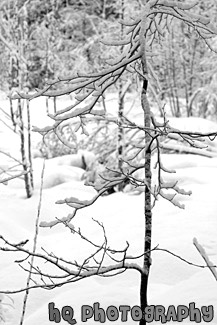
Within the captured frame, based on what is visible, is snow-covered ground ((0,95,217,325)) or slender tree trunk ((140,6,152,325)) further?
snow-covered ground ((0,95,217,325))

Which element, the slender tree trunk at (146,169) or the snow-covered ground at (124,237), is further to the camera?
the snow-covered ground at (124,237)

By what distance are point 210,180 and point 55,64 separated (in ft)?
39.6

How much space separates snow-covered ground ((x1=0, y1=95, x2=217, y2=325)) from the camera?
3.04 m

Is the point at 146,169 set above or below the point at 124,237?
below

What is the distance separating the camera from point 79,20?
19484mm

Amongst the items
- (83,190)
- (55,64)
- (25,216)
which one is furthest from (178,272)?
(55,64)

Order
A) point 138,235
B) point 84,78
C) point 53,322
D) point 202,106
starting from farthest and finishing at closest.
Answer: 1. point 202,106
2. point 138,235
3. point 53,322
4. point 84,78

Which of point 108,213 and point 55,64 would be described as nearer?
point 108,213

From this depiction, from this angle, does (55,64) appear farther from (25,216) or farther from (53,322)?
(53,322)

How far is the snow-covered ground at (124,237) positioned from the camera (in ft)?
9.98

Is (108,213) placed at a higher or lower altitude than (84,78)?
higher

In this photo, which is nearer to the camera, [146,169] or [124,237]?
[146,169]

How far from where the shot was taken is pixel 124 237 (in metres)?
4.40

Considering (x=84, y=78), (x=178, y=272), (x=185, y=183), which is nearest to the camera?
(x=84, y=78)
